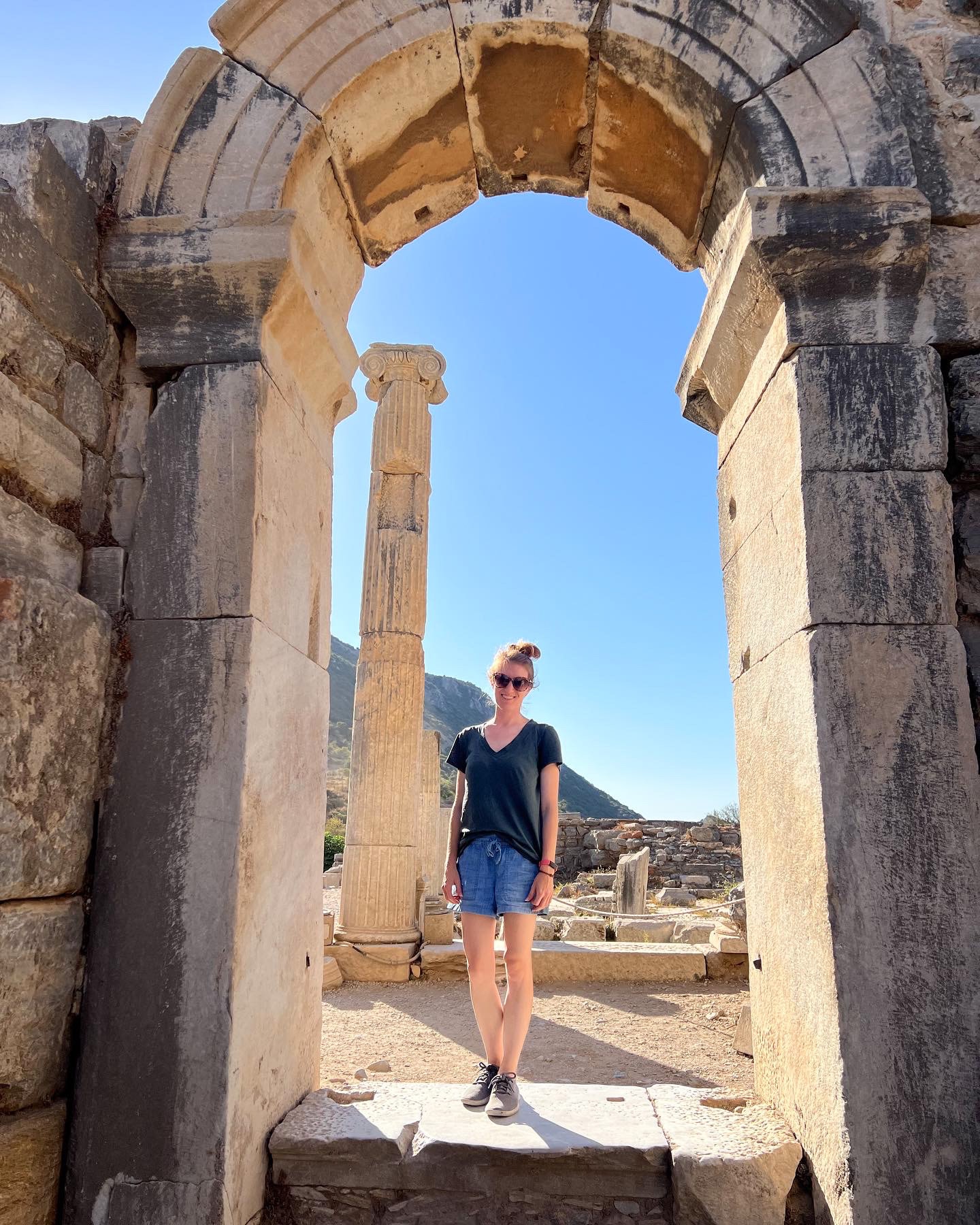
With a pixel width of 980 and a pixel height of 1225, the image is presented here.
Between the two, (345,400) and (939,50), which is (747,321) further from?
(345,400)

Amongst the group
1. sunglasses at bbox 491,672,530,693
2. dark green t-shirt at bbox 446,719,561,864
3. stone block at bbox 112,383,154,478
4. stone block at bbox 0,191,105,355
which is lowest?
dark green t-shirt at bbox 446,719,561,864

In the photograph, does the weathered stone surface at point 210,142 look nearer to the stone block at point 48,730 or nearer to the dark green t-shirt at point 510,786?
the stone block at point 48,730

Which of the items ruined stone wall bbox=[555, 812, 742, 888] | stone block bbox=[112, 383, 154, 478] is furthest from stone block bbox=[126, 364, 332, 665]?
ruined stone wall bbox=[555, 812, 742, 888]

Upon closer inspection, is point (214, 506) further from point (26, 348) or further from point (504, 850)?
point (504, 850)

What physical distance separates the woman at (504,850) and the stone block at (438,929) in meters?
5.71

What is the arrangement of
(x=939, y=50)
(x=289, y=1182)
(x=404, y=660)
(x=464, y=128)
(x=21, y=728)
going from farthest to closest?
(x=404, y=660) → (x=464, y=128) → (x=939, y=50) → (x=289, y=1182) → (x=21, y=728)

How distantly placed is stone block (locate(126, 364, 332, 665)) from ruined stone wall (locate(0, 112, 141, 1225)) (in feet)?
0.47

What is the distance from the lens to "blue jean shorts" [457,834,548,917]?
3025mm

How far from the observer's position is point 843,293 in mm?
2752

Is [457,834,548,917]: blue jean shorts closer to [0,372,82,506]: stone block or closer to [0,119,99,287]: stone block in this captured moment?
[0,372,82,506]: stone block

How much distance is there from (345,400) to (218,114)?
1.16m

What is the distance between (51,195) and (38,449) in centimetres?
87

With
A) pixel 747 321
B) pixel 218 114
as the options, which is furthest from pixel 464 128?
pixel 747 321

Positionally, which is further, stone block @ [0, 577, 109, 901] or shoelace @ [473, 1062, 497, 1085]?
shoelace @ [473, 1062, 497, 1085]
